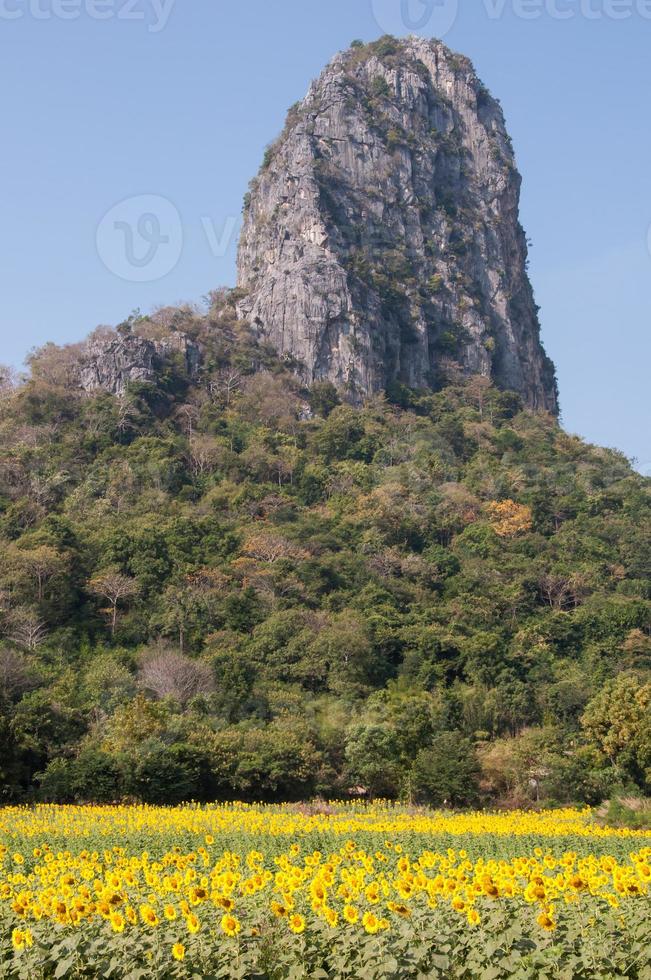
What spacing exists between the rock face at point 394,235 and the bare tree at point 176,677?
152ft

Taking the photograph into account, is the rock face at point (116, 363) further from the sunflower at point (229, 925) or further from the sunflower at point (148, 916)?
the sunflower at point (229, 925)

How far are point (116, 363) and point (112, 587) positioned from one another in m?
28.9

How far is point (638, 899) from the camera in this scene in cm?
739

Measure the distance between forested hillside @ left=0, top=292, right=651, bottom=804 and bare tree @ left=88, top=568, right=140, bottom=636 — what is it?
128mm

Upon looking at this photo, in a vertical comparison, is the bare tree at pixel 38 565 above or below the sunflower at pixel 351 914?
above

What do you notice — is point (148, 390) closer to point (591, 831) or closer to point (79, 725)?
point (79, 725)

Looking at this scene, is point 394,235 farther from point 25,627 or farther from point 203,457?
point 25,627

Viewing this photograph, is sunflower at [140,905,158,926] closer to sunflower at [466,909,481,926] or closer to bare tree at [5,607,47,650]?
sunflower at [466,909,481,926]

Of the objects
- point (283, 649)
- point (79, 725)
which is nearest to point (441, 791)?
point (79, 725)

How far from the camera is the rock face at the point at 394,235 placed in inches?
3403

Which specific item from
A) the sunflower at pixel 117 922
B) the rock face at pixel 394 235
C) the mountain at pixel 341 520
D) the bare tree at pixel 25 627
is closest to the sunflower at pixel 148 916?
the sunflower at pixel 117 922

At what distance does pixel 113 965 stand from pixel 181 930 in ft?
1.81

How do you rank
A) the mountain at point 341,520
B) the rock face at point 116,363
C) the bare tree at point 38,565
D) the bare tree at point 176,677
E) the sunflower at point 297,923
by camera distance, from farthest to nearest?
the rock face at point 116,363 → the bare tree at point 38,565 → the bare tree at point 176,677 → the mountain at point 341,520 → the sunflower at point 297,923

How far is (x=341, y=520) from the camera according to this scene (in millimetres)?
60062
